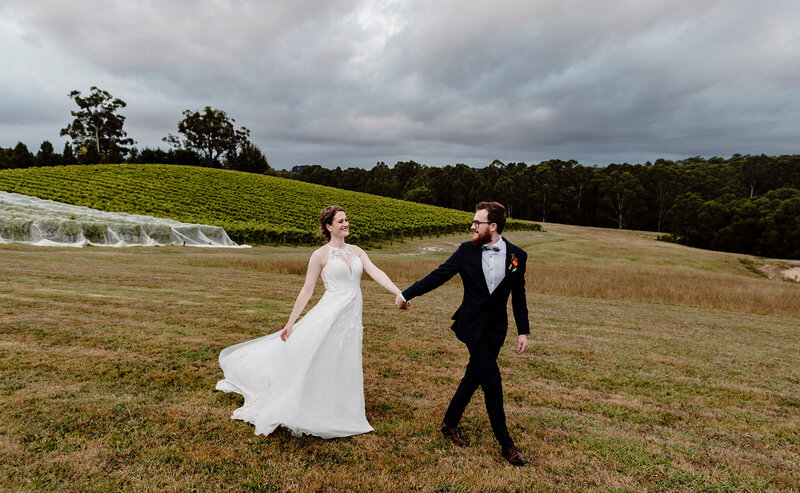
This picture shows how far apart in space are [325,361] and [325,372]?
138mm

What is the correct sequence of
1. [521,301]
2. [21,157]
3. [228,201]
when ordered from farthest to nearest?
1. [21,157]
2. [228,201]
3. [521,301]

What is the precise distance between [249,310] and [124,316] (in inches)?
112

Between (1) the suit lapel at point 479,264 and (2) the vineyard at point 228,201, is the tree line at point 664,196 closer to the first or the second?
(2) the vineyard at point 228,201

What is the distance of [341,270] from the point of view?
195 inches

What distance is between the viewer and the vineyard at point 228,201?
46.4 m

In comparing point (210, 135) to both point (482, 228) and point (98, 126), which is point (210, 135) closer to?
Answer: point (98, 126)

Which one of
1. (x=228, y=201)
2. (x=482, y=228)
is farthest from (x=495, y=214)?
(x=228, y=201)

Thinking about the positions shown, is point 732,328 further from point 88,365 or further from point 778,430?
point 88,365

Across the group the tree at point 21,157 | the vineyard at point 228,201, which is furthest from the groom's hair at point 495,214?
the tree at point 21,157

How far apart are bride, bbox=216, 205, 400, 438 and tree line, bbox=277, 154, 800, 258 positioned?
269 ft

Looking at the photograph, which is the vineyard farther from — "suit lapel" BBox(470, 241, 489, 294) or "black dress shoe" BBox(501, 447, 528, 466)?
"black dress shoe" BBox(501, 447, 528, 466)

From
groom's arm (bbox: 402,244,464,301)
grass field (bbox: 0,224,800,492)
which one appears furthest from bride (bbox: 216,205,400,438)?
groom's arm (bbox: 402,244,464,301)

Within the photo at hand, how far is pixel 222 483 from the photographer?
3.83 m

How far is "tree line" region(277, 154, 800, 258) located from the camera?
Answer: 67312 mm
